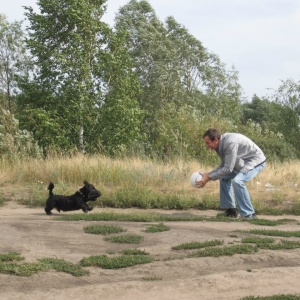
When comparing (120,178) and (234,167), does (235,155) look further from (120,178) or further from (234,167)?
(120,178)

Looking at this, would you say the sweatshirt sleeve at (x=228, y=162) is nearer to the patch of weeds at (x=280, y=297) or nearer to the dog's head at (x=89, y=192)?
the dog's head at (x=89, y=192)

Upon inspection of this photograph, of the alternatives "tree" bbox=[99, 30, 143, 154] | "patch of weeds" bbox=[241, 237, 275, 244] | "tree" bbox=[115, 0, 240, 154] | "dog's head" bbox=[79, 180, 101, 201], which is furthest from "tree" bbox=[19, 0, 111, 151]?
"patch of weeds" bbox=[241, 237, 275, 244]

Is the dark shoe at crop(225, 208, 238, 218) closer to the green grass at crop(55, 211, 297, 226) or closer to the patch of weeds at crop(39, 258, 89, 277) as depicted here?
the green grass at crop(55, 211, 297, 226)

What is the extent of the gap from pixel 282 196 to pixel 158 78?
34697mm

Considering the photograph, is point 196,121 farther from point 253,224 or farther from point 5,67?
point 5,67

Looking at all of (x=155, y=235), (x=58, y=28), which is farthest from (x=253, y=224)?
(x=58, y=28)

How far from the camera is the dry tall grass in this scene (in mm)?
15112

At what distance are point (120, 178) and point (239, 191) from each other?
4900mm

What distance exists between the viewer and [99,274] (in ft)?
23.7

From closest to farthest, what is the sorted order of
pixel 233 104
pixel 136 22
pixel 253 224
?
pixel 253 224, pixel 136 22, pixel 233 104

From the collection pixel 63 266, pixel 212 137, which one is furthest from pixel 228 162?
pixel 63 266

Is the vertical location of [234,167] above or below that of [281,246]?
above

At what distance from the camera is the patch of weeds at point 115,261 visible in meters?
7.50

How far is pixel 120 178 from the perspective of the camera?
52.0 ft
